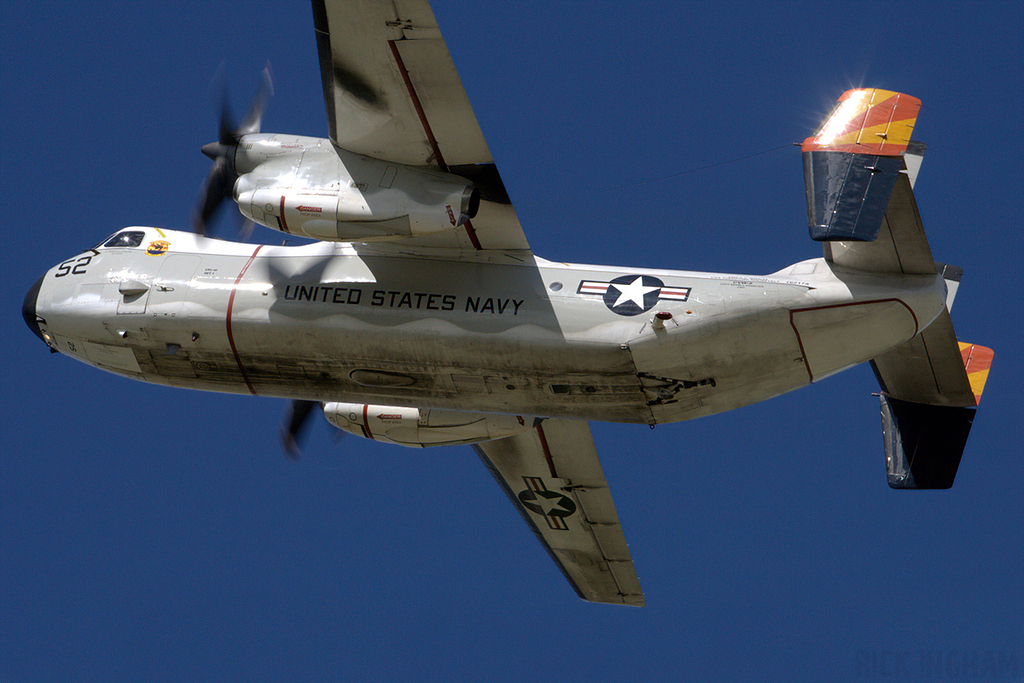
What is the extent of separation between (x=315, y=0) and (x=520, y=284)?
4.42 meters

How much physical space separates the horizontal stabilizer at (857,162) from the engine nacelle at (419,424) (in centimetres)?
623

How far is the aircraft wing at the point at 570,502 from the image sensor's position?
20.4 meters

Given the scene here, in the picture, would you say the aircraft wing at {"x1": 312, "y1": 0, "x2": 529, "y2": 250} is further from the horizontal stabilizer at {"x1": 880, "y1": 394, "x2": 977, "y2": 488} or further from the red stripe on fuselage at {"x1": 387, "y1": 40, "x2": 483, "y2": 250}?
the horizontal stabilizer at {"x1": 880, "y1": 394, "x2": 977, "y2": 488}

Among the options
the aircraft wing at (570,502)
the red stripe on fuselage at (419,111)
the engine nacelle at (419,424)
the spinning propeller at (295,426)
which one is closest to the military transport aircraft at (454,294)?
the red stripe on fuselage at (419,111)

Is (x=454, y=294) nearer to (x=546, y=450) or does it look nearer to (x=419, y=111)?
(x=419, y=111)

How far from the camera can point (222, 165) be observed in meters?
17.2

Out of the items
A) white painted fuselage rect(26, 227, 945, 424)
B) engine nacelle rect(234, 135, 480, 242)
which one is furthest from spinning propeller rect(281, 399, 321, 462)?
engine nacelle rect(234, 135, 480, 242)

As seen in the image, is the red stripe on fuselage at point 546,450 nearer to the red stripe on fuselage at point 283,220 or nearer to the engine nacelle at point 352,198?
the engine nacelle at point 352,198

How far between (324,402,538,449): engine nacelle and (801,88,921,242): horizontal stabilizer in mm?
6226

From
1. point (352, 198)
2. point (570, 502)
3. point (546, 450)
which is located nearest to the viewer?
point (352, 198)

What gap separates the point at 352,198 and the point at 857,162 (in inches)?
244

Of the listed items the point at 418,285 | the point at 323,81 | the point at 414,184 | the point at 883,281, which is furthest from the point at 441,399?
the point at 883,281

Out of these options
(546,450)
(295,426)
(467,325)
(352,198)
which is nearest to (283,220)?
(352,198)

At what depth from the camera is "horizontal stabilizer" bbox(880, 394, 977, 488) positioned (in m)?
17.0
